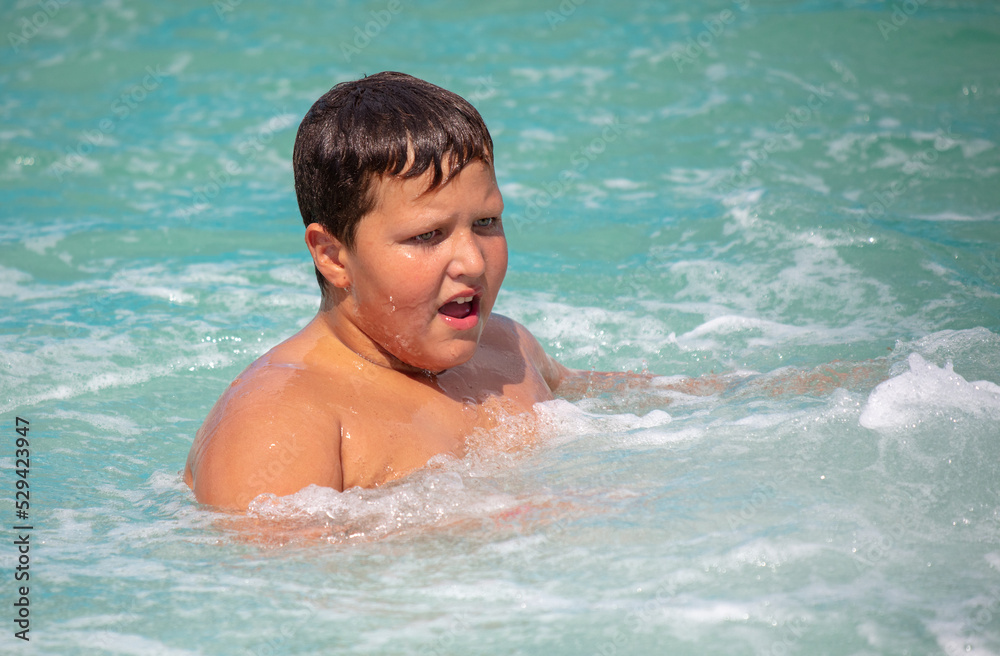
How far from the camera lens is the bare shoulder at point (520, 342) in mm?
3619

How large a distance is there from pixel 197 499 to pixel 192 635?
1.68ft

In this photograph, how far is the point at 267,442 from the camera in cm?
256

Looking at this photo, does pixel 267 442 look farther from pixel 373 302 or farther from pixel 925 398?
pixel 925 398

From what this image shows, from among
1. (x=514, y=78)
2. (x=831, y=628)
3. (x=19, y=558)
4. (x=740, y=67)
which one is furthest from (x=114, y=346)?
(x=740, y=67)

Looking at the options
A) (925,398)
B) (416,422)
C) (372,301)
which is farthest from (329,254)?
(925,398)

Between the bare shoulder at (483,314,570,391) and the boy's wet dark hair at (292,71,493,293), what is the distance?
3.01 feet

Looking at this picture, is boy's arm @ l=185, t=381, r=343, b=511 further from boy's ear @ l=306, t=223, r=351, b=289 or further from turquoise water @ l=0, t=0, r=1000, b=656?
boy's ear @ l=306, t=223, r=351, b=289

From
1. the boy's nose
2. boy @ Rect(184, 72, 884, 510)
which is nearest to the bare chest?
boy @ Rect(184, 72, 884, 510)

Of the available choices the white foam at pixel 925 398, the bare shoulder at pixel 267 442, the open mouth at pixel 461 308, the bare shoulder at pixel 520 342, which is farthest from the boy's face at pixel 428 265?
the white foam at pixel 925 398

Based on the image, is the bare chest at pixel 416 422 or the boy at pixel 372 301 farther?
the bare chest at pixel 416 422

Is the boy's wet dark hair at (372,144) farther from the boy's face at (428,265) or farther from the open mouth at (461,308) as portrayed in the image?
the open mouth at (461,308)

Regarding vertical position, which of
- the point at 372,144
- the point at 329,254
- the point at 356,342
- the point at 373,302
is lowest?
the point at 356,342

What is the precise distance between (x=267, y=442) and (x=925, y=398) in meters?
2.07

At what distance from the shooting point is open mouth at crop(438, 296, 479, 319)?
2.89m
